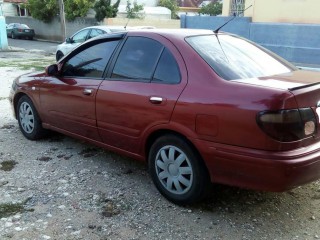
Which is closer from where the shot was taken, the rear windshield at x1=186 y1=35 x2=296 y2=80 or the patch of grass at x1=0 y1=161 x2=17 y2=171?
the rear windshield at x1=186 y1=35 x2=296 y2=80

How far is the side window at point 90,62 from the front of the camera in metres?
4.25

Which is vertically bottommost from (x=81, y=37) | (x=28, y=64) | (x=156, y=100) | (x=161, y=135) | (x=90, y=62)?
(x=28, y=64)

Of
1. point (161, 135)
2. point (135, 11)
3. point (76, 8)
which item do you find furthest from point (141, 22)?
point (161, 135)

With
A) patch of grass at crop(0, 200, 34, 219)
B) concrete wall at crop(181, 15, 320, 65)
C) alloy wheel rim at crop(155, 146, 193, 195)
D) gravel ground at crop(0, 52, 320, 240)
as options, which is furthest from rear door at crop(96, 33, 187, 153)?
concrete wall at crop(181, 15, 320, 65)

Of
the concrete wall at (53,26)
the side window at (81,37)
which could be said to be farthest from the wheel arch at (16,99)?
the concrete wall at (53,26)

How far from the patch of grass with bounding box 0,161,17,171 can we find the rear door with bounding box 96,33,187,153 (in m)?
1.25

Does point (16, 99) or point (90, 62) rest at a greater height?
point (90, 62)

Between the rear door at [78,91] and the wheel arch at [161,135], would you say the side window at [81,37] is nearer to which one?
the rear door at [78,91]

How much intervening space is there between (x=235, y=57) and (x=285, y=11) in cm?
1373

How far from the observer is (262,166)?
292 cm

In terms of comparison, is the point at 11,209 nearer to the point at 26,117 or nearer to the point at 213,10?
the point at 26,117

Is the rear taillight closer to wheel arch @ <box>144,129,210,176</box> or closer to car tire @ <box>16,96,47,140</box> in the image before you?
wheel arch @ <box>144,129,210,176</box>

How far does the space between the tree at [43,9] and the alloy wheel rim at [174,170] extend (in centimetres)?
2848

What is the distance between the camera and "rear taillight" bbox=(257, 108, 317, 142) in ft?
9.32
